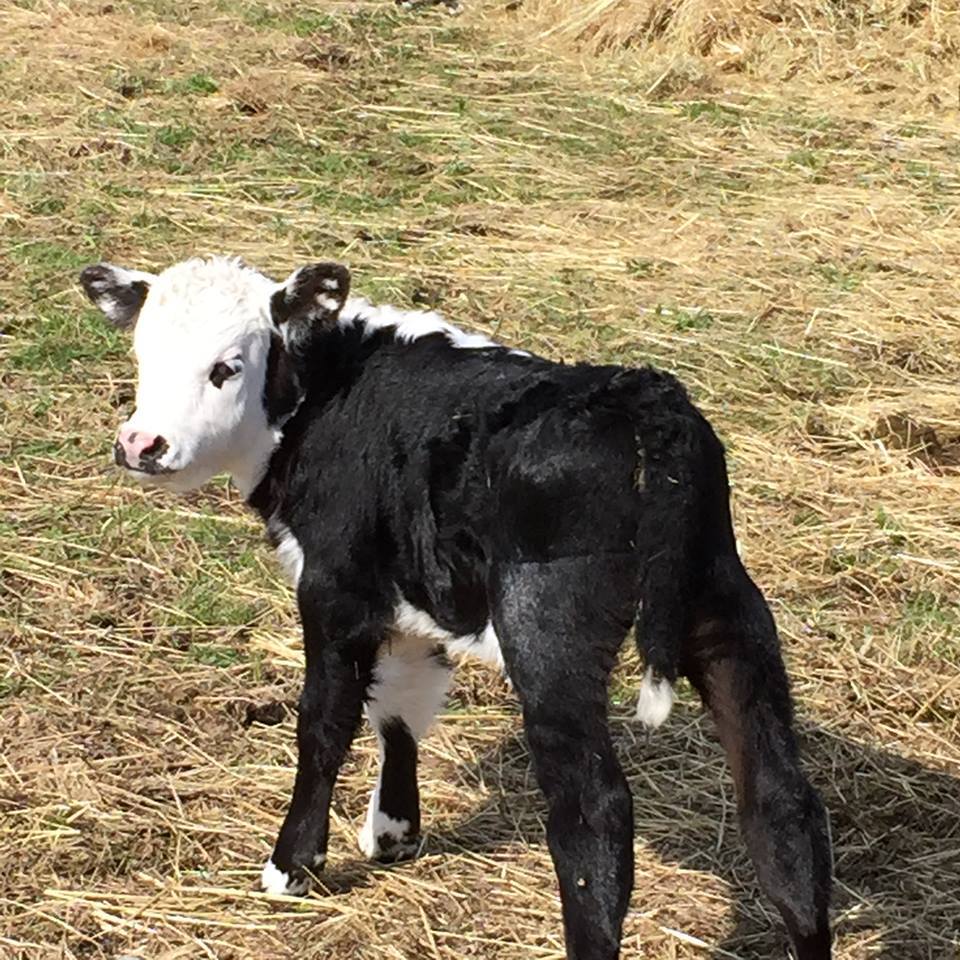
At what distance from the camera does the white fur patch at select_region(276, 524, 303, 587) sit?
4.89 metres

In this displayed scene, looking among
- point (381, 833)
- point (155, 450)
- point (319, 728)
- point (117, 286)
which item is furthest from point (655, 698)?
point (117, 286)

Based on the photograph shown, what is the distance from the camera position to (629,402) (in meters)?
4.22

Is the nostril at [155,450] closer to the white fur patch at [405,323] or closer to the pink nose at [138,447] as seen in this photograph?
the pink nose at [138,447]

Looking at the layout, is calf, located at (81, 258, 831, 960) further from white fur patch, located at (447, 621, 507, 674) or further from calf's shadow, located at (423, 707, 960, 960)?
calf's shadow, located at (423, 707, 960, 960)

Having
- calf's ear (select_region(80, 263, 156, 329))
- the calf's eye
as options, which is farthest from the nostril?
calf's ear (select_region(80, 263, 156, 329))

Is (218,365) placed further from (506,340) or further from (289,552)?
(506,340)

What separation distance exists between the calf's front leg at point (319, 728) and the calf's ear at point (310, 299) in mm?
755

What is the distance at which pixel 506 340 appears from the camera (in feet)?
27.5

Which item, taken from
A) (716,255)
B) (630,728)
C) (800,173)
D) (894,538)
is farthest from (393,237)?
(630,728)

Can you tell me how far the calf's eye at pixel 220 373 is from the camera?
188 inches

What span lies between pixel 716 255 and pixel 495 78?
3.40 m

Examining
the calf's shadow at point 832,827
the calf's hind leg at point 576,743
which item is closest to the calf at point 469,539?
the calf's hind leg at point 576,743

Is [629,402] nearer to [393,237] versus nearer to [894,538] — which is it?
[894,538]

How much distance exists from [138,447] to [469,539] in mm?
913
